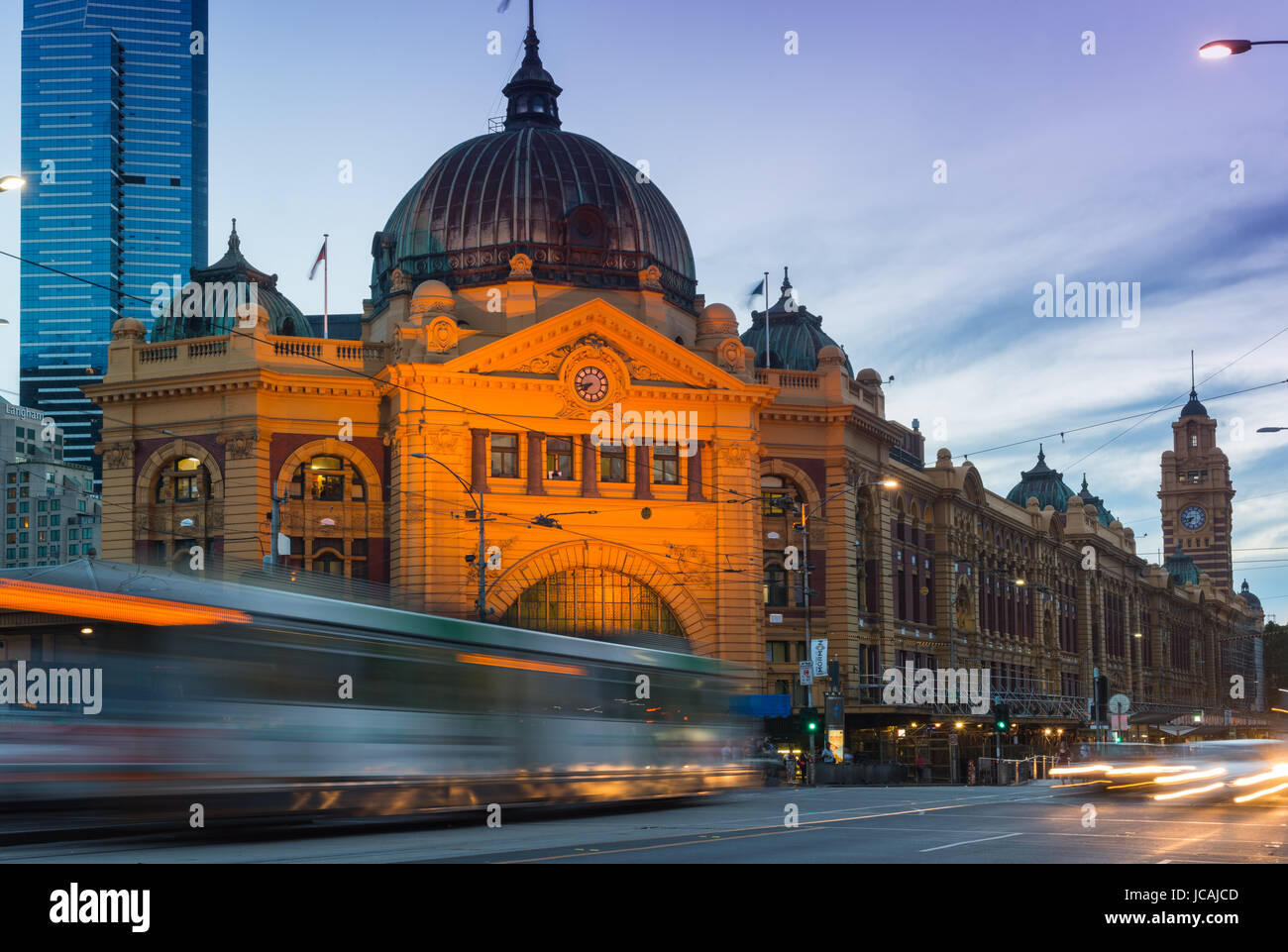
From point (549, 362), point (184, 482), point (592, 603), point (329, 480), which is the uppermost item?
point (549, 362)

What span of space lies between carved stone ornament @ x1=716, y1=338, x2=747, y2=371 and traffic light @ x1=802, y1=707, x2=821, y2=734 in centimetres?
1636

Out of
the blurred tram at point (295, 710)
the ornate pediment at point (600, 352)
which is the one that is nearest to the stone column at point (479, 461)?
the ornate pediment at point (600, 352)

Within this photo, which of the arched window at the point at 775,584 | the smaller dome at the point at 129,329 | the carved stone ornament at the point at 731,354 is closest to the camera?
the smaller dome at the point at 129,329

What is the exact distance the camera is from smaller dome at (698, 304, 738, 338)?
64.5 meters

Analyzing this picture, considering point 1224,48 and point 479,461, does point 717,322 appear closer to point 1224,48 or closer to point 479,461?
point 479,461

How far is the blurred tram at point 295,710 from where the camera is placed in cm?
1983

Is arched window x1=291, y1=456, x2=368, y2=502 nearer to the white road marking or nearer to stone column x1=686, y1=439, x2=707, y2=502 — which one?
stone column x1=686, y1=439, x2=707, y2=502

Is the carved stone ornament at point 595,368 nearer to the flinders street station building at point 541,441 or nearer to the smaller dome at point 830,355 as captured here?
the flinders street station building at point 541,441

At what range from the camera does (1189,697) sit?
140000 millimetres

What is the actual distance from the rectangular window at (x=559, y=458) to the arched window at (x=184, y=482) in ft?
42.5

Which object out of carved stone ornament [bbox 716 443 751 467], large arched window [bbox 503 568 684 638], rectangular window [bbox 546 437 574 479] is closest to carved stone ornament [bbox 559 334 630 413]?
rectangular window [bbox 546 437 574 479]

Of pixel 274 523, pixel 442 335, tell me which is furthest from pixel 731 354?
pixel 274 523

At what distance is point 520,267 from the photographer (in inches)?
2437

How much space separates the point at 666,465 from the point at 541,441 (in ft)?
17.4
